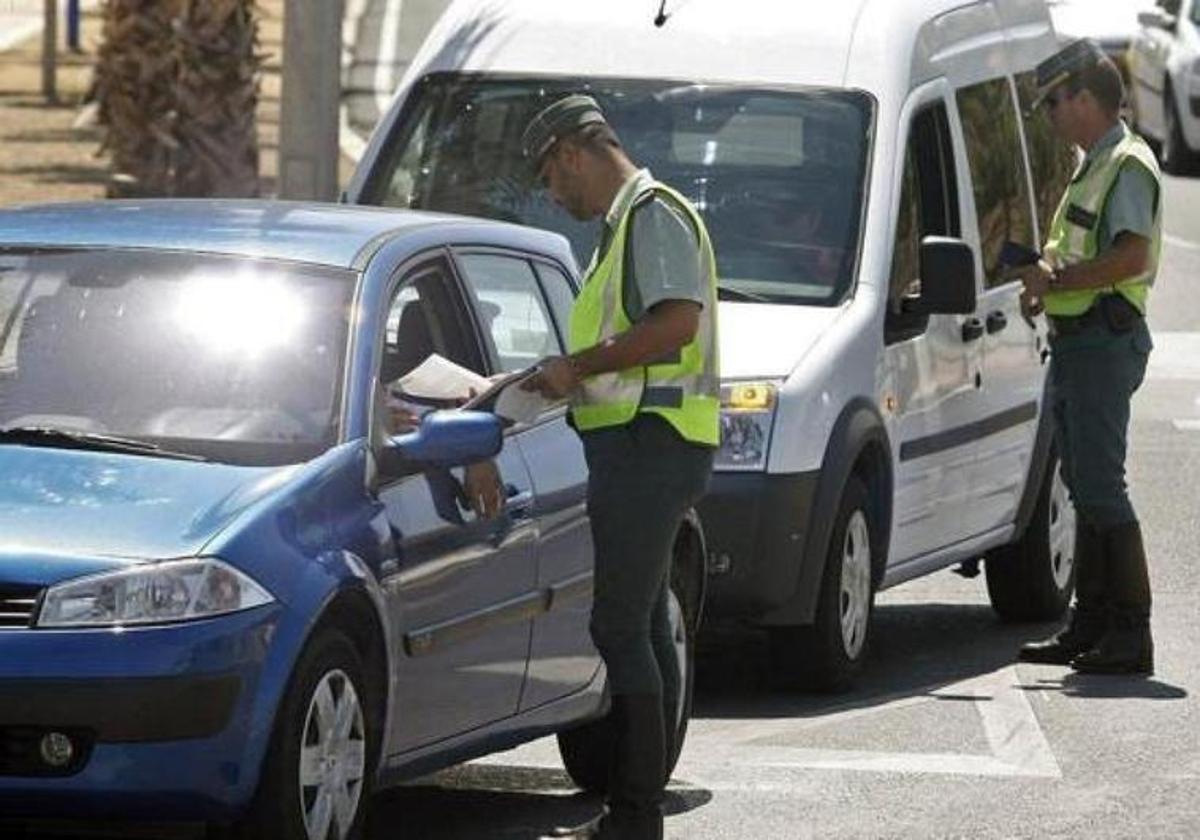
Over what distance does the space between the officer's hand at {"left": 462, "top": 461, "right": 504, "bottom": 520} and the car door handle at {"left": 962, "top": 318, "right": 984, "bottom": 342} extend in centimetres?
407

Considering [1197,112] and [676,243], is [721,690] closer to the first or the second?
[676,243]

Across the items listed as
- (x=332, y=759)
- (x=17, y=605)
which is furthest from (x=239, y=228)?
(x=17, y=605)

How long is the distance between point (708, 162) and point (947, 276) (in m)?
0.96

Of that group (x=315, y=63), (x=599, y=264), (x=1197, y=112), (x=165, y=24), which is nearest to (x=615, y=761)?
(x=599, y=264)

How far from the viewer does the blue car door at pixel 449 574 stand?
8391 millimetres

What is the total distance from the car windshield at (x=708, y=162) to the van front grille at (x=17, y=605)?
4.61 meters

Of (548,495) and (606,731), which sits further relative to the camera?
(606,731)

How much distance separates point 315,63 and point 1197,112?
14.7 metres

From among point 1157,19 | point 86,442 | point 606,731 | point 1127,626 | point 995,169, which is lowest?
point 1157,19

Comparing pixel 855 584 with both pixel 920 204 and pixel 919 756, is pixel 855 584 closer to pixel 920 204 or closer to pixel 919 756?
pixel 919 756

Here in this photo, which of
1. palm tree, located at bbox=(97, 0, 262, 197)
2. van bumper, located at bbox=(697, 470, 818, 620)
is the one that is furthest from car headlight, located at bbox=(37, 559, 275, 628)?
palm tree, located at bbox=(97, 0, 262, 197)

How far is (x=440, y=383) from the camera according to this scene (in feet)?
28.6

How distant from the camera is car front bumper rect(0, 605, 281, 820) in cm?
759

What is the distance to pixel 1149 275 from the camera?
39.1ft
